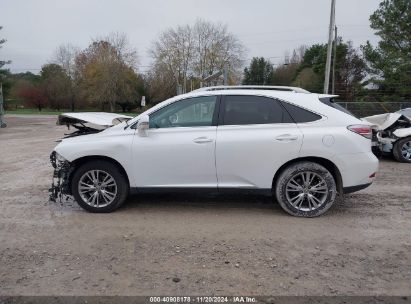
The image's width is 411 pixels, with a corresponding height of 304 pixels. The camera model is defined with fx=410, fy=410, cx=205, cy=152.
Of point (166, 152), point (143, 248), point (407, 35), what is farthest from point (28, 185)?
point (407, 35)

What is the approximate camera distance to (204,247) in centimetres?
452

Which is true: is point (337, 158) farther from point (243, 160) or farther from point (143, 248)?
point (143, 248)

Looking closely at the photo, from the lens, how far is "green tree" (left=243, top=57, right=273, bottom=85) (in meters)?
77.5

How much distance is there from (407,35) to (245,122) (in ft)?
125

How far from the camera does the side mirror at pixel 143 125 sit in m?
5.50

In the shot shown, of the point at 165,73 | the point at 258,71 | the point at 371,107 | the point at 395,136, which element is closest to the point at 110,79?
the point at 165,73

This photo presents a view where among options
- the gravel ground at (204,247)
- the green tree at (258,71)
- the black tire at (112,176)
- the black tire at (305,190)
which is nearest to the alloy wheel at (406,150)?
the gravel ground at (204,247)

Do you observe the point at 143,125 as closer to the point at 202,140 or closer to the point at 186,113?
the point at 186,113

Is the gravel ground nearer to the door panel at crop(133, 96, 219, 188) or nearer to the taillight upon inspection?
the door panel at crop(133, 96, 219, 188)

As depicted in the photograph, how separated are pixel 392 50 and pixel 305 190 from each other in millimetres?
37422

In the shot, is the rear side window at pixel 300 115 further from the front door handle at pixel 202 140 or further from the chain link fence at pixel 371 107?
the chain link fence at pixel 371 107

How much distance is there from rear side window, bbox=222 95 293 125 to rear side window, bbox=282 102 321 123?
0.07 meters

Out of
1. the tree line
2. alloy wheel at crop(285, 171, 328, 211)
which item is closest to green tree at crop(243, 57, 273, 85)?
the tree line

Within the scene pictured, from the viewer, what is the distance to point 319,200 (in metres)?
5.51
